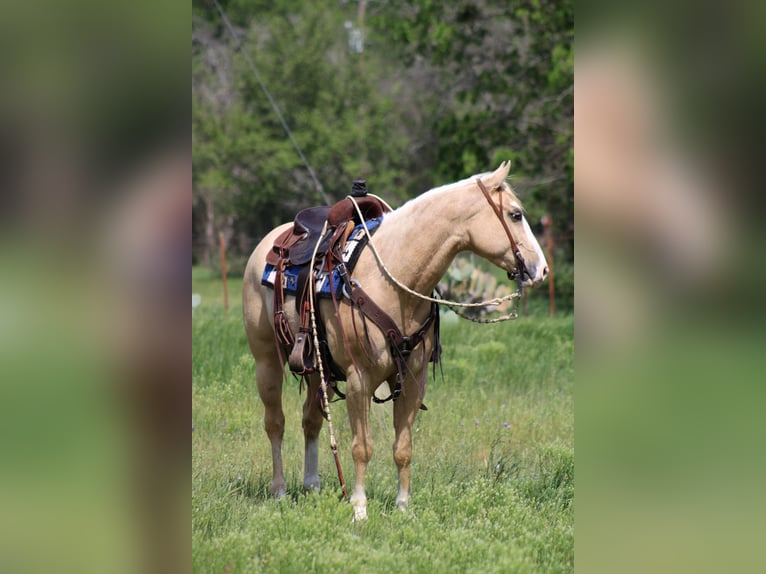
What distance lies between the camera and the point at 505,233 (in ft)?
15.2

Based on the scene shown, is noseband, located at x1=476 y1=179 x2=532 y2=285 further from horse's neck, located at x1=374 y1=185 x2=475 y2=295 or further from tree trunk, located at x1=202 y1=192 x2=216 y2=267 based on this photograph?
tree trunk, located at x1=202 y1=192 x2=216 y2=267

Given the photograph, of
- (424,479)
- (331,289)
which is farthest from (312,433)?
(331,289)

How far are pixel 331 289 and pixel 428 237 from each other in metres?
0.71

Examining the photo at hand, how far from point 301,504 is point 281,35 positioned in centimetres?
2592

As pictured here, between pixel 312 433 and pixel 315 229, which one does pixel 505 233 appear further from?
pixel 312 433

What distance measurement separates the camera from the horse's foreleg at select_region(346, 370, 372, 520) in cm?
504

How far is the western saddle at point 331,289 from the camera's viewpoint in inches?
195

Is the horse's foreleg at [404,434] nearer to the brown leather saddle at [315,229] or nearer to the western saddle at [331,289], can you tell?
the western saddle at [331,289]

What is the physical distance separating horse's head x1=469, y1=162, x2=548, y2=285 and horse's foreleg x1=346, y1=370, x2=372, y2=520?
3.83 feet
